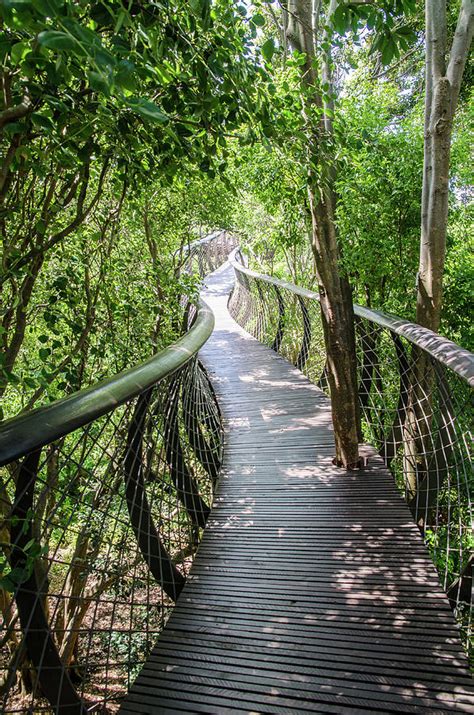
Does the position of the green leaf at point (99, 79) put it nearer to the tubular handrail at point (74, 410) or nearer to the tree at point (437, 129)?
the tubular handrail at point (74, 410)

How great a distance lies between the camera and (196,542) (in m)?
2.72

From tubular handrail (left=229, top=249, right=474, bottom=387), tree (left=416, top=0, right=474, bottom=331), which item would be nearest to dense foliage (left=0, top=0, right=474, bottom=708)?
tree (left=416, top=0, right=474, bottom=331)

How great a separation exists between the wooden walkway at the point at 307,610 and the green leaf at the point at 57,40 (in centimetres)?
174

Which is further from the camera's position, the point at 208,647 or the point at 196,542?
the point at 196,542

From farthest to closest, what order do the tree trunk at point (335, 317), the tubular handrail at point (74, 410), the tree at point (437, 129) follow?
the tree at point (437, 129)
the tree trunk at point (335, 317)
the tubular handrail at point (74, 410)

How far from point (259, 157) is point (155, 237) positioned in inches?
66.3

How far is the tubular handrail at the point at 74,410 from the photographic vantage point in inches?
43.5

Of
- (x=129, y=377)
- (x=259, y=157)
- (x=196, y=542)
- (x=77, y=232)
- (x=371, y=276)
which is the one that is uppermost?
(x=259, y=157)

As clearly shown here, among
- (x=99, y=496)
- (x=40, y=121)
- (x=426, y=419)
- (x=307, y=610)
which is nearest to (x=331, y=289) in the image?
(x=426, y=419)

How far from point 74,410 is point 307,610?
1.28 m

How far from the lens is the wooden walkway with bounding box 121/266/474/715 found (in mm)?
1541

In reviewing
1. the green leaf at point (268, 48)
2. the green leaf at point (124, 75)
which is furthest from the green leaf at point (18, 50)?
the green leaf at point (268, 48)

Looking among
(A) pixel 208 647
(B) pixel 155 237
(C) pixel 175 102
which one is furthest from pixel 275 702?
(B) pixel 155 237

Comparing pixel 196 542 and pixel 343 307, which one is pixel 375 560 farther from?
pixel 343 307
